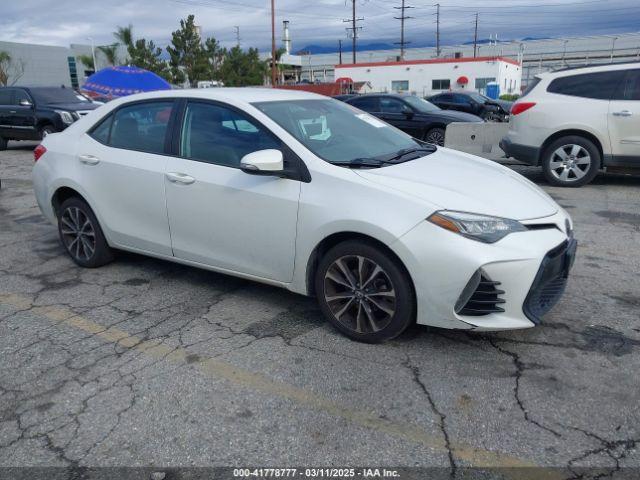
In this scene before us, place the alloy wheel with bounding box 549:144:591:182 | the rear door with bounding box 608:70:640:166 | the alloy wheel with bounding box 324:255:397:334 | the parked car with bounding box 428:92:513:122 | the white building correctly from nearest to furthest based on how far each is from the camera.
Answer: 1. the alloy wheel with bounding box 324:255:397:334
2. the rear door with bounding box 608:70:640:166
3. the alloy wheel with bounding box 549:144:591:182
4. the parked car with bounding box 428:92:513:122
5. the white building

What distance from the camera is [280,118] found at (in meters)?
3.88

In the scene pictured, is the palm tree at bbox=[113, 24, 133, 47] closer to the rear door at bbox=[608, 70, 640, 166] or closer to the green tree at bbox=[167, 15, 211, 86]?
the green tree at bbox=[167, 15, 211, 86]

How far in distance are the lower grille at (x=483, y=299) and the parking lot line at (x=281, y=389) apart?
81 centimetres

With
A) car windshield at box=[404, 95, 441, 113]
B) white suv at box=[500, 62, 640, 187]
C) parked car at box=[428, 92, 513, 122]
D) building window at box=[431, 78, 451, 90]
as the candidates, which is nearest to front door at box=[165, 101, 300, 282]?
white suv at box=[500, 62, 640, 187]

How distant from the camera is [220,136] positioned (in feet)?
13.2

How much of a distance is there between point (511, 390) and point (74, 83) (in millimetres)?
84893

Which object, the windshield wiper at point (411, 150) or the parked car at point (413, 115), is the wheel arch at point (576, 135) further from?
the windshield wiper at point (411, 150)

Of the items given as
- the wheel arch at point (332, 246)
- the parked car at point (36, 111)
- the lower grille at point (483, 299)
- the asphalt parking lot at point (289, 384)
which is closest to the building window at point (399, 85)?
the parked car at point (36, 111)

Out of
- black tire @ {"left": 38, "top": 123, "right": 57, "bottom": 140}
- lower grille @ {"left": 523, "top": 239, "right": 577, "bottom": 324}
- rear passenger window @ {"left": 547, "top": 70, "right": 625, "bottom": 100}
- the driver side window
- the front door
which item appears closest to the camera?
lower grille @ {"left": 523, "top": 239, "right": 577, "bottom": 324}

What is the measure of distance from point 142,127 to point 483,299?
121 inches

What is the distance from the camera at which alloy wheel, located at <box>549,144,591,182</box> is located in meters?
8.20

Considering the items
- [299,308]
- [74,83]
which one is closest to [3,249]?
[299,308]

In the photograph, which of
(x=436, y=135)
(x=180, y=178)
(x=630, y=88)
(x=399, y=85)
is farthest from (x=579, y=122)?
(x=399, y=85)

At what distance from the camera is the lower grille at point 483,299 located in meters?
3.07
